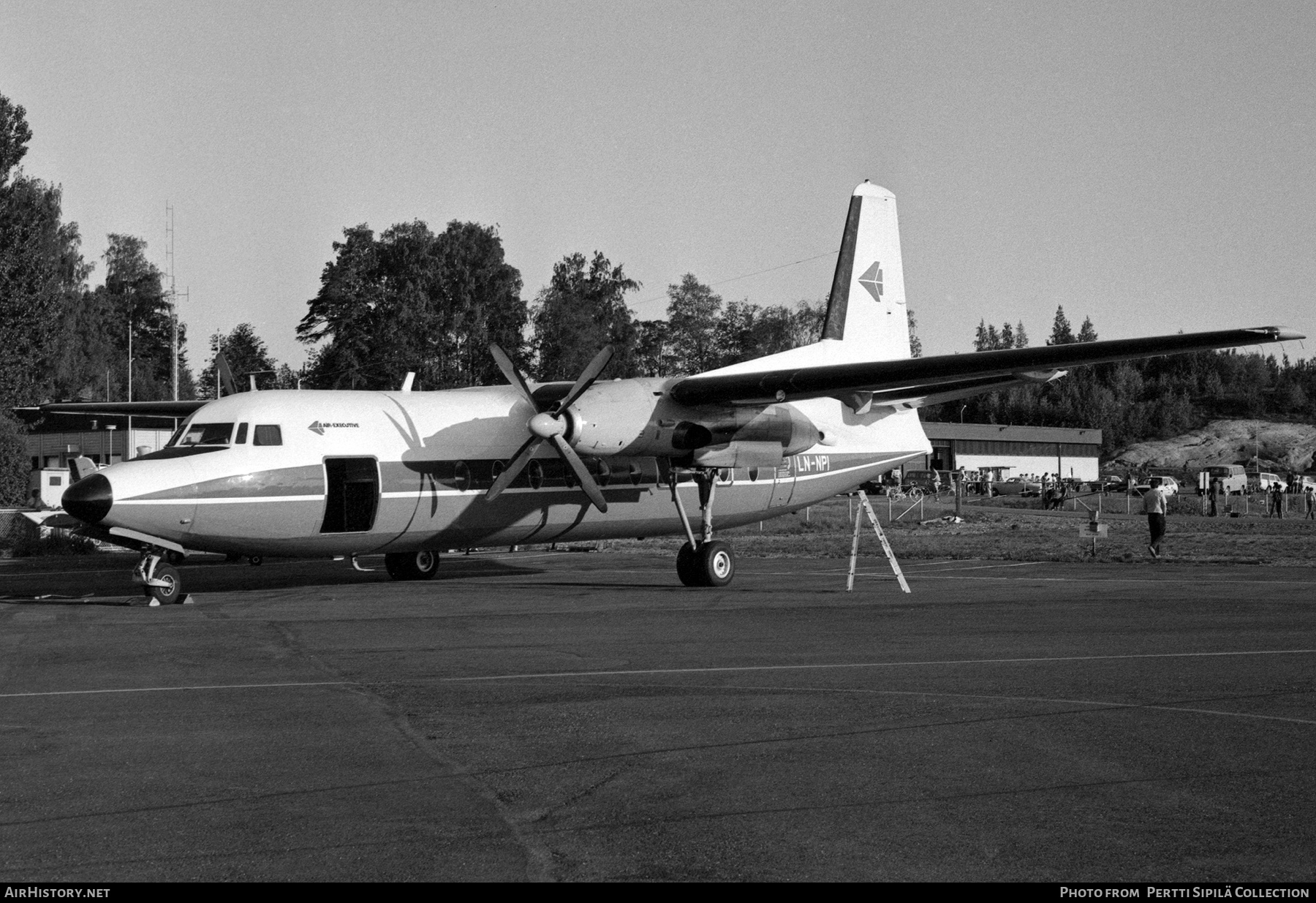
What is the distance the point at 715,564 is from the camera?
73.8ft

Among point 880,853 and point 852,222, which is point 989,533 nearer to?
point 852,222

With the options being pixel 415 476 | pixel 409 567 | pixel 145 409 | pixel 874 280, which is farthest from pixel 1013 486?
pixel 415 476

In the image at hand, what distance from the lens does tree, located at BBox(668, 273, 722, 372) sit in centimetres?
10269

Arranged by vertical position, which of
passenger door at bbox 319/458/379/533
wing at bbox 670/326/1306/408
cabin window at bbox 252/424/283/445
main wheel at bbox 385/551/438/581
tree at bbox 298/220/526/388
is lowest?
main wheel at bbox 385/551/438/581

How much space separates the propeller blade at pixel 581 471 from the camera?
68.4ft

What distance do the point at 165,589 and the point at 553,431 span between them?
6267 mm

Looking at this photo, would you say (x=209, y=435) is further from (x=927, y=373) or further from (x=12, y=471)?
(x=12, y=471)

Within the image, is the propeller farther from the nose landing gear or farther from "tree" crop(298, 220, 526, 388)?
"tree" crop(298, 220, 526, 388)

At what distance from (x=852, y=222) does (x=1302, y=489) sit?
49165mm

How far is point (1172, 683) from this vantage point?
10.5 meters

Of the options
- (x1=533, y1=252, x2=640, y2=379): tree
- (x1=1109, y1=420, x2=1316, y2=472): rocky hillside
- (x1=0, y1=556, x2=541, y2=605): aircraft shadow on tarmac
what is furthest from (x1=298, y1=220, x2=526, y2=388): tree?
(x1=1109, y1=420, x2=1316, y2=472): rocky hillside

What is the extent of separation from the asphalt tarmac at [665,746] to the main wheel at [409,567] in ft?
23.2

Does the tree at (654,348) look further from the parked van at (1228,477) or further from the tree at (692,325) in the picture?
the parked van at (1228,477)

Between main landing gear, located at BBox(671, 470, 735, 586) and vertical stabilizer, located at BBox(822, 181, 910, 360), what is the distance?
5390 mm
